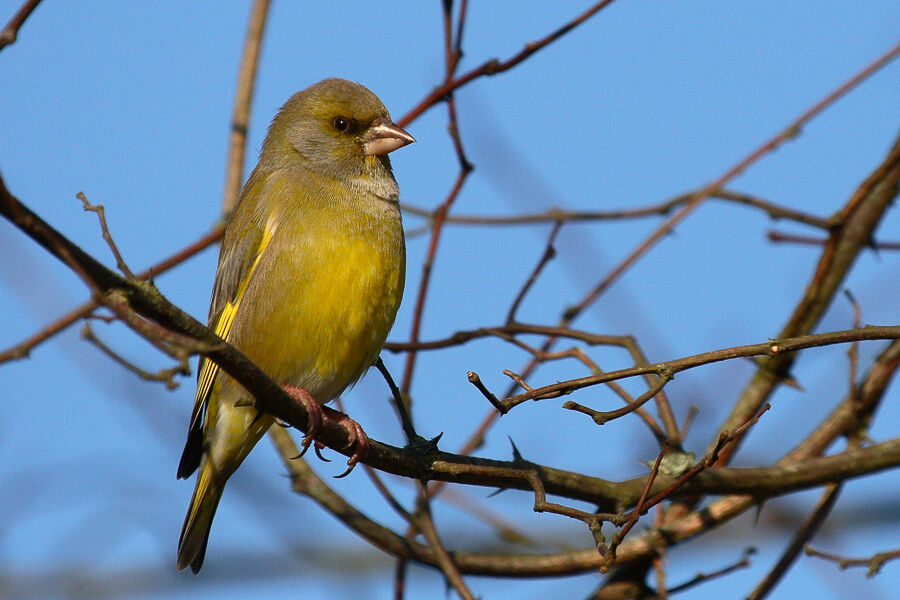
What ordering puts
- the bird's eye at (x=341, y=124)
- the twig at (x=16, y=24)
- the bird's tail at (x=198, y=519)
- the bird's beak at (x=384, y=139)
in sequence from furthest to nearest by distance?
the bird's eye at (x=341, y=124), the bird's beak at (x=384, y=139), the bird's tail at (x=198, y=519), the twig at (x=16, y=24)

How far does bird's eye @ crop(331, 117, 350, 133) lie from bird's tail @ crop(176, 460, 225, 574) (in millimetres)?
1744

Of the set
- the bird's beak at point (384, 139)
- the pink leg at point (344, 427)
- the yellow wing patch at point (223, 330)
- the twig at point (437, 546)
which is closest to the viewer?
the pink leg at point (344, 427)

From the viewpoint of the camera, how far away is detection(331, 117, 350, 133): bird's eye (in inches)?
210

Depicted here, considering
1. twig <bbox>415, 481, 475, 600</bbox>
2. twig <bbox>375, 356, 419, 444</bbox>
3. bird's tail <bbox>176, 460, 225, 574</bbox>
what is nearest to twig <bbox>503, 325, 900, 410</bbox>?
twig <bbox>375, 356, 419, 444</bbox>

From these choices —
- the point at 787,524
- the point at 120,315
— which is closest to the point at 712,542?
the point at 787,524

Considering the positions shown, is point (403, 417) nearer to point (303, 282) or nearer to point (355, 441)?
point (355, 441)

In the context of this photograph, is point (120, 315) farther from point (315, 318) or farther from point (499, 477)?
point (315, 318)

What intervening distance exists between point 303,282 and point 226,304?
600 millimetres

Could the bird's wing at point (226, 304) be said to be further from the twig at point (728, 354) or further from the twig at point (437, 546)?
the twig at point (728, 354)

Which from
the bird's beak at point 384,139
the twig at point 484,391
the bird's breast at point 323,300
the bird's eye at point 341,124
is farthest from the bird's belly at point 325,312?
the twig at point 484,391

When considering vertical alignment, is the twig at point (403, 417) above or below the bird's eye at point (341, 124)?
below

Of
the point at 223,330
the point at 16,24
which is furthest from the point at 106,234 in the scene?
the point at 223,330

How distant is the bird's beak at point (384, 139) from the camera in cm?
510

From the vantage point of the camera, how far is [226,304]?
482cm
